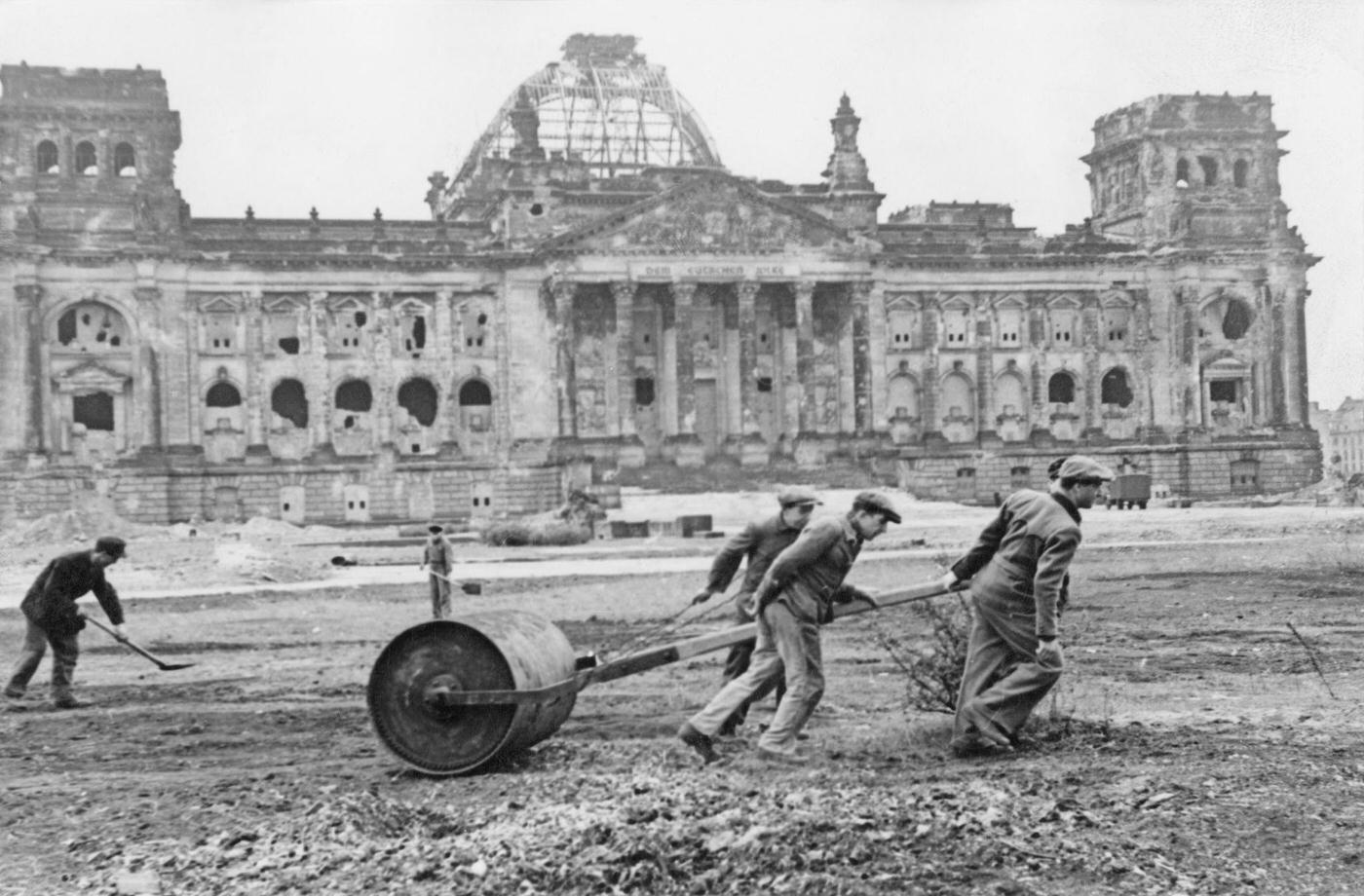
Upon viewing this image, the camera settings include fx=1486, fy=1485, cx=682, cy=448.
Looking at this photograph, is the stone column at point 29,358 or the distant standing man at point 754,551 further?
the stone column at point 29,358

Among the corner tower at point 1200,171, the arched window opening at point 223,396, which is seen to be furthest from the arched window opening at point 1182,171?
the arched window opening at point 223,396

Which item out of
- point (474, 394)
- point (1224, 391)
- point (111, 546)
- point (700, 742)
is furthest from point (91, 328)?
point (700, 742)

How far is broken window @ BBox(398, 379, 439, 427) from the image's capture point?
176 feet

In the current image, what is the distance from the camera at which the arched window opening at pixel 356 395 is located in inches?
2100

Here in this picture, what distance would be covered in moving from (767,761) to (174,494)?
44392 millimetres

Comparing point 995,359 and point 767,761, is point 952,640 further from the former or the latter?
point 995,359

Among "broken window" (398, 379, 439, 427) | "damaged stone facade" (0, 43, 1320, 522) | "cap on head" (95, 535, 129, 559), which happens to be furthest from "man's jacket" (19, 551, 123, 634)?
"broken window" (398, 379, 439, 427)

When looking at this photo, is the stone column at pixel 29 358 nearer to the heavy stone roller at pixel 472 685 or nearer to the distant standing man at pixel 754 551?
the distant standing man at pixel 754 551

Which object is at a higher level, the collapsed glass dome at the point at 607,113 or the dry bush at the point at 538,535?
the collapsed glass dome at the point at 607,113

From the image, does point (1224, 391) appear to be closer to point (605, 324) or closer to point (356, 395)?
point (605, 324)

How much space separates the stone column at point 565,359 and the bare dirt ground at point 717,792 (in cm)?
3620

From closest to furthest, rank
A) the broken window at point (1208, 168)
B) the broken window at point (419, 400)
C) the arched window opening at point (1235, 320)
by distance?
1. the broken window at point (419, 400)
2. the arched window opening at point (1235, 320)
3. the broken window at point (1208, 168)

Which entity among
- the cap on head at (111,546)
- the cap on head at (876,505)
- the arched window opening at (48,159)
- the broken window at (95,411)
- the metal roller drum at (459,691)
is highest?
the arched window opening at (48,159)

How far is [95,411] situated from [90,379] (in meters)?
1.35
